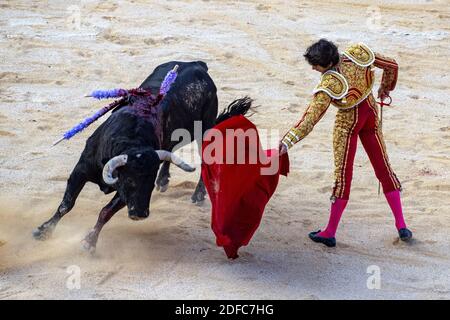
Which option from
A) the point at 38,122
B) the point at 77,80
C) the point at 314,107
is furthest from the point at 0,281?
the point at 77,80

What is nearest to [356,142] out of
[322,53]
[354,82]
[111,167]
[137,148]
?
[354,82]

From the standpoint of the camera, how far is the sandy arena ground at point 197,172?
4.81 metres

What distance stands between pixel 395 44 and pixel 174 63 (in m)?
3.84

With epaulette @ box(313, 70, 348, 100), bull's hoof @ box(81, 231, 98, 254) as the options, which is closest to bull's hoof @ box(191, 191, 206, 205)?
bull's hoof @ box(81, 231, 98, 254)

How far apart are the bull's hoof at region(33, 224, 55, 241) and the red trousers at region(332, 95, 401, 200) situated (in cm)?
165

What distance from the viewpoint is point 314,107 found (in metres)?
4.81

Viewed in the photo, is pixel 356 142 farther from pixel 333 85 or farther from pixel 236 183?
pixel 236 183

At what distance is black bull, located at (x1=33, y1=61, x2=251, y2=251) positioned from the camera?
4.87 m

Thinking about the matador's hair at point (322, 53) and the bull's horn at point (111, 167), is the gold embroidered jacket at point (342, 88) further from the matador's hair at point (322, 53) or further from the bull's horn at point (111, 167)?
the bull's horn at point (111, 167)

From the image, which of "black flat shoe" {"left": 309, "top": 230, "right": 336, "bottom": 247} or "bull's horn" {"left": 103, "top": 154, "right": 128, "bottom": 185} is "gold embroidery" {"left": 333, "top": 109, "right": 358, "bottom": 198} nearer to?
"black flat shoe" {"left": 309, "top": 230, "right": 336, "bottom": 247}

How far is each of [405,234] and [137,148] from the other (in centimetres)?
166

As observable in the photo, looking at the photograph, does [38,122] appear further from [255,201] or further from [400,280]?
[400,280]

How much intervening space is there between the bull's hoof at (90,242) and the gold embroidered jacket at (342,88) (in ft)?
3.93
